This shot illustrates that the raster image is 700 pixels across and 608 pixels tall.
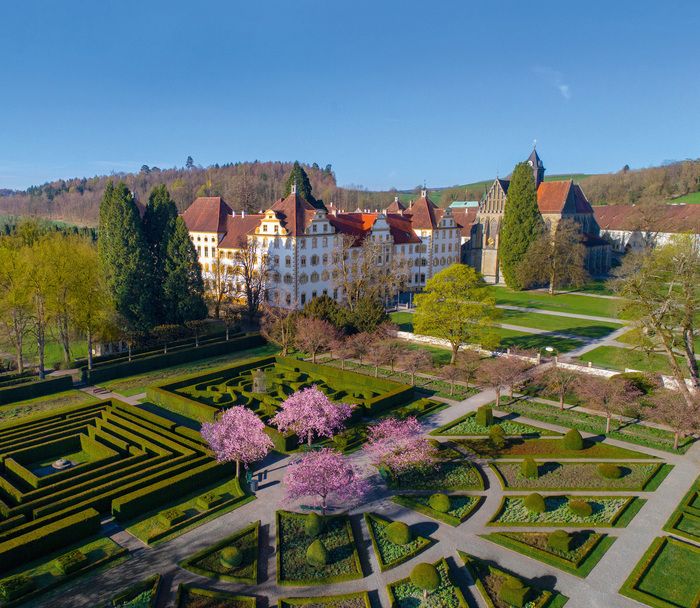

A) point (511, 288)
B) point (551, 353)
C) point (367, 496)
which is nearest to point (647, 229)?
point (511, 288)

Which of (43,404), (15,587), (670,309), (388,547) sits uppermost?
(670,309)

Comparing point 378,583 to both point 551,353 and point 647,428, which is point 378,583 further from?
point 551,353

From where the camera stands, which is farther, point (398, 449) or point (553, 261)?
point (553, 261)

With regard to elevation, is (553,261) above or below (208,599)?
above

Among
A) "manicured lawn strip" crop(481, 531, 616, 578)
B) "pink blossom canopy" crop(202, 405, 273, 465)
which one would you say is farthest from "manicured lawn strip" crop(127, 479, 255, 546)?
"manicured lawn strip" crop(481, 531, 616, 578)

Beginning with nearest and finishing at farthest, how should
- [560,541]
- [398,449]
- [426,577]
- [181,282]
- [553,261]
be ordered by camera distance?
[426,577] → [560,541] → [398,449] → [181,282] → [553,261]

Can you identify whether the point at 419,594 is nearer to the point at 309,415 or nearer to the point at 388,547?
the point at 388,547

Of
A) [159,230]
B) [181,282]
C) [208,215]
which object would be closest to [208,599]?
[181,282]
